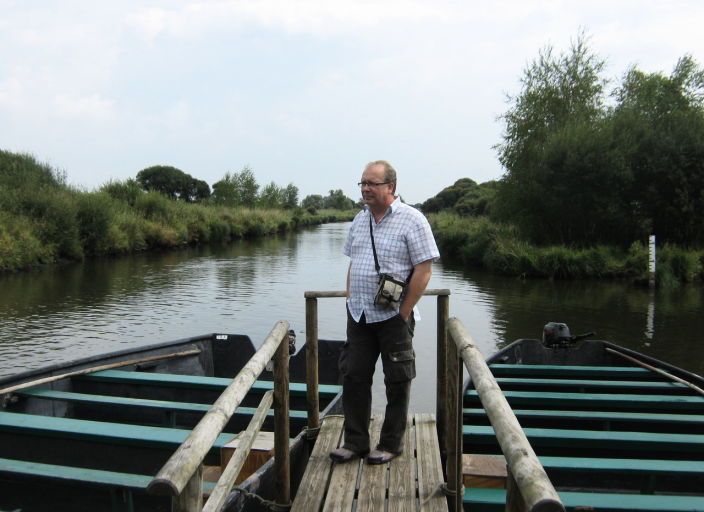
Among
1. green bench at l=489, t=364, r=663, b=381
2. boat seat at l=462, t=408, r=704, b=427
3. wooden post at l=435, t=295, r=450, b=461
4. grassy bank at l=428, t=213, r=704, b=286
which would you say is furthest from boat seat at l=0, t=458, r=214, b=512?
grassy bank at l=428, t=213, r=704, b=286

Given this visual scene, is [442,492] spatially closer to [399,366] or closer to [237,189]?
[399,366]

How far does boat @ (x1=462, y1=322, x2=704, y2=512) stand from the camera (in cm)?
366

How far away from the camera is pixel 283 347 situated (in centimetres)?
342

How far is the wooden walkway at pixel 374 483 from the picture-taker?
320 centimetres

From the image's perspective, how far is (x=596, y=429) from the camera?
16.7ft

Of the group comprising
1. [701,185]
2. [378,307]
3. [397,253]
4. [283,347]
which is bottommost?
[283,347]

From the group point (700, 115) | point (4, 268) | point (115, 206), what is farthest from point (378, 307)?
point (115, 206)

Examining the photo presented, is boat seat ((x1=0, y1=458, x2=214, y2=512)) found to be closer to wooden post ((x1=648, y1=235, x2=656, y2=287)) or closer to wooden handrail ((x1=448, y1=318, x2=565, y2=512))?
wooden handrail ((x1=448, y1=318, x2=565, y2=512))

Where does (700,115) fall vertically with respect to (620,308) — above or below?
above

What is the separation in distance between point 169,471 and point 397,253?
85.0 inches

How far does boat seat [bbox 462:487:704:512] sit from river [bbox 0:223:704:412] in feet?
13.4

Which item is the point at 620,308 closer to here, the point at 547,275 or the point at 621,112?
the point at 547,275

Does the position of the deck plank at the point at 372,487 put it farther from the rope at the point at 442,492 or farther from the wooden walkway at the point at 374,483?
the rope at the point at 442,492

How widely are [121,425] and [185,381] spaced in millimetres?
1224
